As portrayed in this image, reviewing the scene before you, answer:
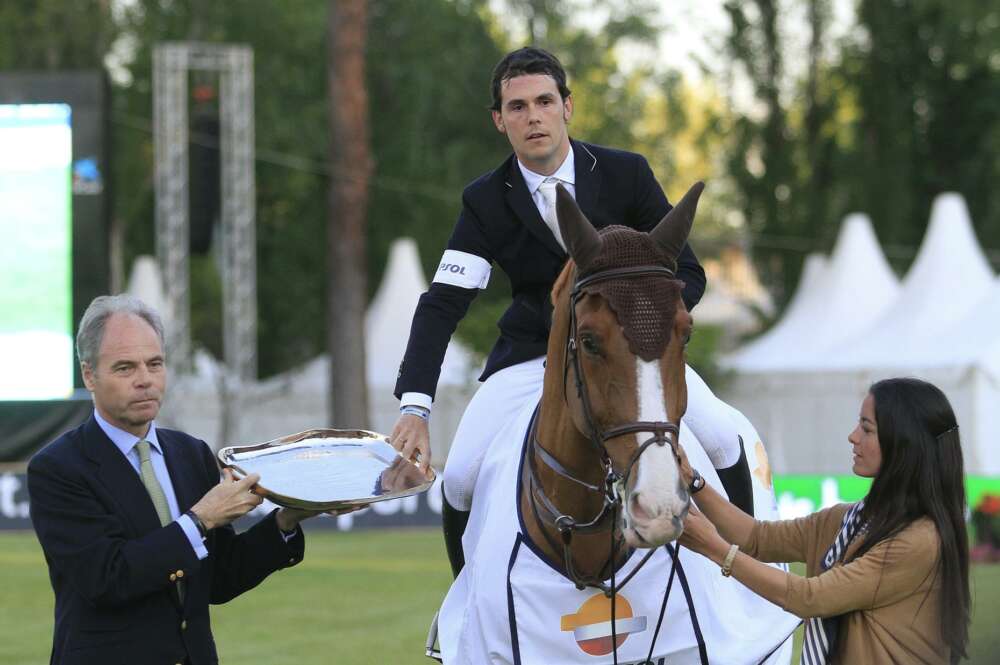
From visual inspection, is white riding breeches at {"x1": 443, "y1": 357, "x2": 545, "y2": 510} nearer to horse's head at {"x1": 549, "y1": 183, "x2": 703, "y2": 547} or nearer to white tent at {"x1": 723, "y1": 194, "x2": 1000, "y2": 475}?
horse's head at {"x1": 549, "y1": 183, "x2": 703, "y2": 547}

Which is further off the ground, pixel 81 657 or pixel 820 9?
pixel 820 9

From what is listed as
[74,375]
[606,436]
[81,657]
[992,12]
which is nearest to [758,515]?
[606,436]

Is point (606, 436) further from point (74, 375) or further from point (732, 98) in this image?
point (732, 98)

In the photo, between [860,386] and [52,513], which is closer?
[52,513]

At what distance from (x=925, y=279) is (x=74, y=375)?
14.2m

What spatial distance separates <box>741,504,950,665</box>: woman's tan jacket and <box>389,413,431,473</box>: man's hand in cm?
126

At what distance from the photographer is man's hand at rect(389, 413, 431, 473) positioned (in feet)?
15.8

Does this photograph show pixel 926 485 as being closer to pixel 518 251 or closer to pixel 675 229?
pixel 675 229

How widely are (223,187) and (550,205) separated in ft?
59.4

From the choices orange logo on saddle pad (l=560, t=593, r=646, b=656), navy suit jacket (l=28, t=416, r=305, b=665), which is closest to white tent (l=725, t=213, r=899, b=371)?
orange logo on saddle pad (l=560, t=593, r=646, b=656)

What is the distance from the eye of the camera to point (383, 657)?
938cm

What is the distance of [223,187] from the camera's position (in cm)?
2209

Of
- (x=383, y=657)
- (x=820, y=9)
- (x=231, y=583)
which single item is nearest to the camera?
(x=231, y=583)

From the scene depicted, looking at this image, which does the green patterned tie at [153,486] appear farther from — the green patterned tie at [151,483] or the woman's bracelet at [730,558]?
the woman's bracelet at [730,558]
